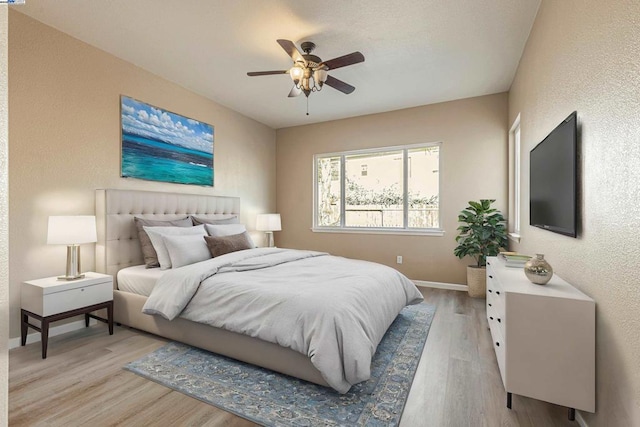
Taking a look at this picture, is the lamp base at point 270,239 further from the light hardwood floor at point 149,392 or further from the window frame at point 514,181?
the window frame at point 514,181

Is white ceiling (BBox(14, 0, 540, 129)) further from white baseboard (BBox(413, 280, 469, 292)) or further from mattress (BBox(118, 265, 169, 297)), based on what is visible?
white baseboard (BBox(413, 280, 469, 292))

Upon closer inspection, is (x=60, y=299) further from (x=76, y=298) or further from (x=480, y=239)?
(x=480, y=239)

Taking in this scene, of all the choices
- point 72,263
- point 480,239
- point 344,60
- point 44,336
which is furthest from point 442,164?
point 44,336

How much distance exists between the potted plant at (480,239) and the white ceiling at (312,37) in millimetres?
1610

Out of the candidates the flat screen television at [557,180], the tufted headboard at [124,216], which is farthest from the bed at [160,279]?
the flat screen television at [557,180]

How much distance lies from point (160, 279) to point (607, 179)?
305 centimetres

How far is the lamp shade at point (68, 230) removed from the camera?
2.47 meters

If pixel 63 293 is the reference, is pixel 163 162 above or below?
above

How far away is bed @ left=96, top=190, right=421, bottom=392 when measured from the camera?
204 centimetres

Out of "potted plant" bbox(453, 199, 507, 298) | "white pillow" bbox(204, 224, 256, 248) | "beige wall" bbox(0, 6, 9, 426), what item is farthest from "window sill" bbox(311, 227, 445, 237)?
"beige wall" bbox(0, 6, 9, 426)

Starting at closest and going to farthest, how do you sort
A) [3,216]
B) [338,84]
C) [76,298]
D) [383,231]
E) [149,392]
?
[3,216] < [149,392] < [76,298] < [338,84] < [383,231]

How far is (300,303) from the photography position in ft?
6.52

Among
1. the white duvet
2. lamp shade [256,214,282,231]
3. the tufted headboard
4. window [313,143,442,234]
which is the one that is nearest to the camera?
the white duvet

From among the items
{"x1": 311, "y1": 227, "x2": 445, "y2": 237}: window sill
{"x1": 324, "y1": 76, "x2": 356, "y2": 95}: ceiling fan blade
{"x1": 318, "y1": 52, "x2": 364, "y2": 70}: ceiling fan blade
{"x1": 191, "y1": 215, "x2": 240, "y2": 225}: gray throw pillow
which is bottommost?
{"x1": 311, "y1": 227, "x2": 445, "y2": 237}: window sill
